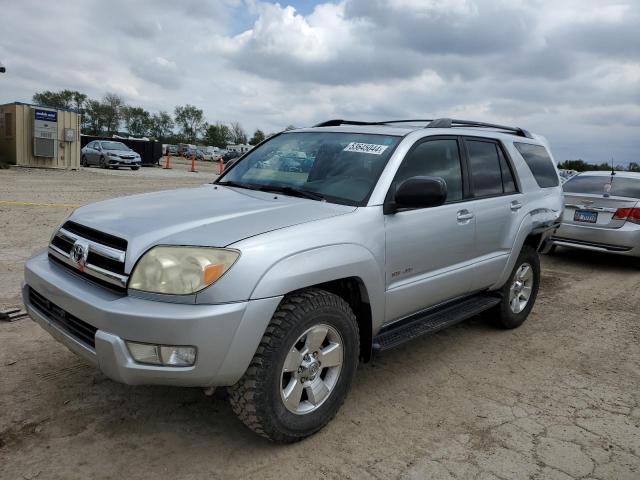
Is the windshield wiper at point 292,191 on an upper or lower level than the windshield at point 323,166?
lower

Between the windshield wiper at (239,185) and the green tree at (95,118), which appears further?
the green tree at (95,118)

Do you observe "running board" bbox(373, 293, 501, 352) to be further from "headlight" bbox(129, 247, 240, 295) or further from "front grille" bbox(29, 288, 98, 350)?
"front grille" bbox(29, 288, 98, 350)

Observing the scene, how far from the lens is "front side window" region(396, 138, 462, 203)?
3.60 meters

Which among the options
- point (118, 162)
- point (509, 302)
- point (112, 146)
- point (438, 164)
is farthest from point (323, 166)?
point (112, 146)

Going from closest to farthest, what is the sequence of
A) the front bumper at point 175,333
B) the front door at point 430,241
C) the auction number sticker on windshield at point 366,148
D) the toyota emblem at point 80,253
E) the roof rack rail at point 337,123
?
the front bumper at point 175,333 → the toyota emblem at point 80,253 → the front door at point 430,241 → the auction number sticker on windshield at point 366,148 → the roof rack rail at point 337,123

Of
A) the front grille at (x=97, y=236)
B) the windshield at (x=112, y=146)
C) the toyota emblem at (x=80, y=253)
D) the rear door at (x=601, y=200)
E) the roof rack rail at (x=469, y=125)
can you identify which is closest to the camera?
the front grille at (x=97, y=236)

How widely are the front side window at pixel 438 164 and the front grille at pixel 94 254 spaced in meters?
1.79

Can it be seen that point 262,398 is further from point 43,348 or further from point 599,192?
point 599,192

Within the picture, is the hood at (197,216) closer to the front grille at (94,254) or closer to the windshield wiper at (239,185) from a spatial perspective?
the front grille at (94,254)

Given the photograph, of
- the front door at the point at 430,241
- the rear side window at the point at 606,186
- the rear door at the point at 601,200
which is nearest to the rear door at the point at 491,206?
the front door at the point at 430,241

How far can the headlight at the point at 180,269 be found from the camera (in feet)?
8.07

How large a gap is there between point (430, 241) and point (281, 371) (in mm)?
1445

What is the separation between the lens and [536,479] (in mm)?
2678

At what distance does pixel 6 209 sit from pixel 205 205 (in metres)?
8.59
